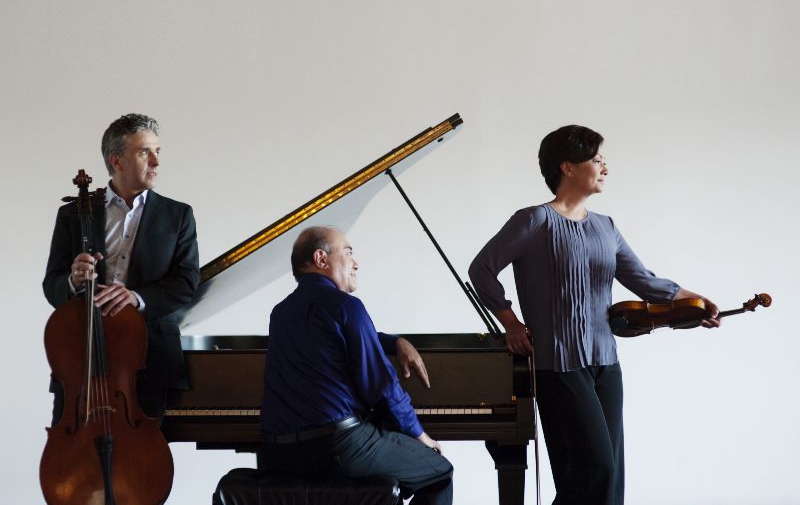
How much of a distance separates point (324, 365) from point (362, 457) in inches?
9.5

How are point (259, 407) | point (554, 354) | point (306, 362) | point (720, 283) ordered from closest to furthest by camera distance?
point (306, 362) < point (554, 354) < point (259, 407) < point (720, 283)

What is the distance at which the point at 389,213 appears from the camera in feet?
15.1

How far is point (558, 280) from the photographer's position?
9.37ft

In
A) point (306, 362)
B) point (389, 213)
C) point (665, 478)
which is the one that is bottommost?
point (665, 478)

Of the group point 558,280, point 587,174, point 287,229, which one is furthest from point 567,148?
point 287,229

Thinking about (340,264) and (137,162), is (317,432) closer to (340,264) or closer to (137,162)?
(340,264)

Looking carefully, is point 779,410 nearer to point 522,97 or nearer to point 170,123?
point 522,97

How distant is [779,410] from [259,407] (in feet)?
8.62

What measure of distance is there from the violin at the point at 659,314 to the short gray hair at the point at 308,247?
84 centimetres

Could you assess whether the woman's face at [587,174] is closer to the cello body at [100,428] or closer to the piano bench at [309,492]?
the piano bench at [309,492]

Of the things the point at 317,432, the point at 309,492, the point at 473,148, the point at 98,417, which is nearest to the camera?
the point at 309,492

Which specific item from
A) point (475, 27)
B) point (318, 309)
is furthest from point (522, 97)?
point (318, 309)

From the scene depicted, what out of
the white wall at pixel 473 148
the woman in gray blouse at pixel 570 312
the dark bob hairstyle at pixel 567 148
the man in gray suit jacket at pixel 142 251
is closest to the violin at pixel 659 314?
the woman in gray blouse at pixel 570 312

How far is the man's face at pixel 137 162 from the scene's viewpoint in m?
2.96
